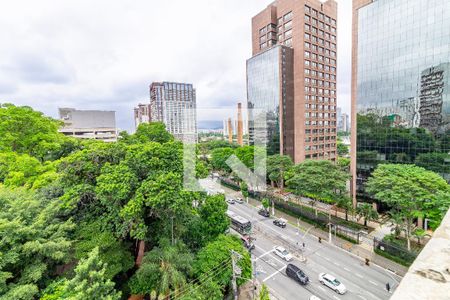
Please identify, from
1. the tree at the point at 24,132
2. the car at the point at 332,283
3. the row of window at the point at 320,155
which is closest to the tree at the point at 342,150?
the row of window at the point at 320,155

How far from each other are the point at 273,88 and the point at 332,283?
2913cm

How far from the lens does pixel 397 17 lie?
2119 centimetres

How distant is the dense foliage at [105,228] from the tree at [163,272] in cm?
5

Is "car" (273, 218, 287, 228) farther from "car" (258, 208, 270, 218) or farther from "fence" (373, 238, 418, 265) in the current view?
"fence" (373, 238, 418, 265)

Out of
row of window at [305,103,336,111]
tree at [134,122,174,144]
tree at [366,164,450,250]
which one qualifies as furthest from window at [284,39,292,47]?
tree at [366,164,450,250]

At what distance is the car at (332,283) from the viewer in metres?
13.2

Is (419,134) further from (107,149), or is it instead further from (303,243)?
(107,149)

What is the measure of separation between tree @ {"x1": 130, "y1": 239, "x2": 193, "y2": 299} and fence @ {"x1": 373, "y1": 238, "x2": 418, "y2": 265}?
15.5 meters

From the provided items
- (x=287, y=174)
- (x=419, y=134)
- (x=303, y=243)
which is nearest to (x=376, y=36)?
(x=419, y=134)

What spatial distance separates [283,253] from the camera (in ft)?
55.8

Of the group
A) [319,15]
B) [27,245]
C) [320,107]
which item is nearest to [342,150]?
[320,107]

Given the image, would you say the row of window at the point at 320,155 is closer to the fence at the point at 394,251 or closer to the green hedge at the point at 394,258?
the fence at the point at 394,251

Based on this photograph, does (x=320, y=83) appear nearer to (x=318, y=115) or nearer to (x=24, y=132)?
(x=318, y=115)

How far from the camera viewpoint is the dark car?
45.9 ft
